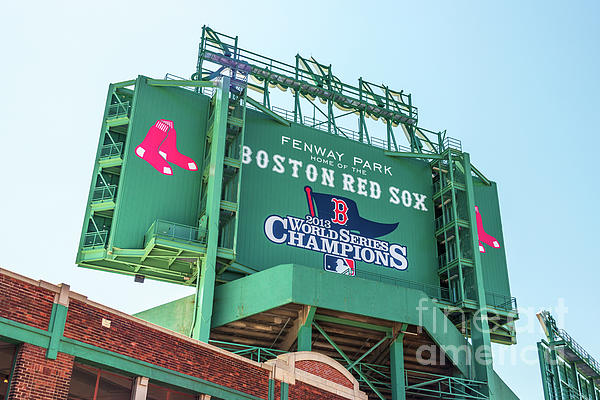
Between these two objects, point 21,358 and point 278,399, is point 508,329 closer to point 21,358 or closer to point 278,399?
point 278,399

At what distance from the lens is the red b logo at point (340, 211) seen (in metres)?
48.3

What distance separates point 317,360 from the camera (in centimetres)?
2992

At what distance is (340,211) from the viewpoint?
48781mm

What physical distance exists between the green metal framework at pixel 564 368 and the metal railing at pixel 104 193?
3510 centimetres

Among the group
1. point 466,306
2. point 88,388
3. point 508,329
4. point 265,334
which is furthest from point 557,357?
point 88,388

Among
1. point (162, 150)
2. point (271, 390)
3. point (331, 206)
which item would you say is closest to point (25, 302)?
point (271, 390)

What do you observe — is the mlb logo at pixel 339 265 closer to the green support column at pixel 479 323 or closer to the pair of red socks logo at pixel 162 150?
the green support column at pixel 479 323

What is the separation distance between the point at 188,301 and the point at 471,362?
59.0 ft

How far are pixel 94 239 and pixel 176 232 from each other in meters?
4.91

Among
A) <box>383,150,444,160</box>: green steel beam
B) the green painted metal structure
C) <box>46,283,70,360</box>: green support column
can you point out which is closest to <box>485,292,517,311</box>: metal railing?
the green painted metal structure

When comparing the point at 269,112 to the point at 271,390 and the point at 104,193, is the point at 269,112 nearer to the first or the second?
the point at 104,193

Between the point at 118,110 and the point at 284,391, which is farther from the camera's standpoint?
the point at 118,110

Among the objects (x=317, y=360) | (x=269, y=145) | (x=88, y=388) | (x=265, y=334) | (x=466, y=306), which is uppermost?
(x=269, y=145)

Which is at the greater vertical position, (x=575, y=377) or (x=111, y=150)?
(x=111, y=150)
